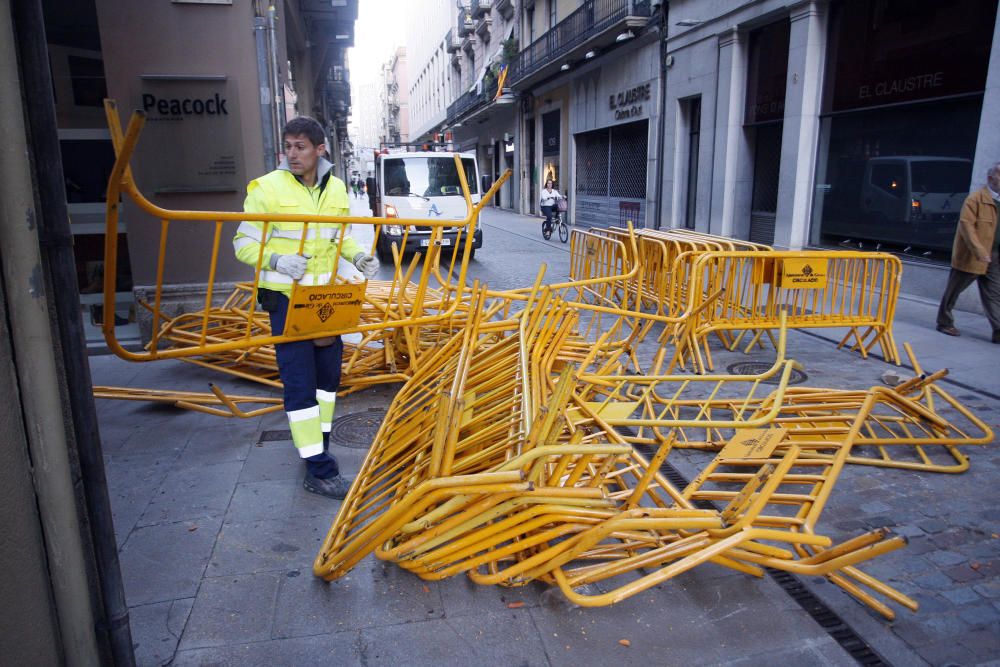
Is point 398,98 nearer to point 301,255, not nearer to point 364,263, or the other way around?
point 364,263

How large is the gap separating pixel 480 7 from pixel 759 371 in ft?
106

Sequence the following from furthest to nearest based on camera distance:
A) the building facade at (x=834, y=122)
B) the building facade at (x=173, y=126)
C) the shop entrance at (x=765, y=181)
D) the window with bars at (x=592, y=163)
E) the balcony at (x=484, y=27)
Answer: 1. the balcony at (x=484, y=27)
2. the window with bars at (x=592, y=163)
3. the shop entrance at (x=765, y=181)
4. the building facade at (x=834, y=122)
5. the building facade at (x=173, y=126)

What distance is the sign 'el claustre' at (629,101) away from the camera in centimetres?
1805

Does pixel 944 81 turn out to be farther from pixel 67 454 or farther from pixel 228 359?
pixel 67 454

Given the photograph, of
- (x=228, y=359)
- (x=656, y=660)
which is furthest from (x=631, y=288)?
(x=656, y=660)

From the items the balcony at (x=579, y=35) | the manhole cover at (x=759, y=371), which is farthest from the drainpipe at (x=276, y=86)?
the balcony at (x=579, y=35)

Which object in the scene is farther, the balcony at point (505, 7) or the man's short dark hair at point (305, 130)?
the balcony at point (505, 7)

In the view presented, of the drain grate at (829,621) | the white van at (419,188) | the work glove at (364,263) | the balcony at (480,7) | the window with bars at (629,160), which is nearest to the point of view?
the drain grate at (829,621)

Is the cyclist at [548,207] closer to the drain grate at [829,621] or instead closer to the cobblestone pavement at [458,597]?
the cobblestone pavement at [458,597]

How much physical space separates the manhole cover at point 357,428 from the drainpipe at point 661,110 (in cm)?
1389

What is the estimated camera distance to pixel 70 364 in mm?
1846

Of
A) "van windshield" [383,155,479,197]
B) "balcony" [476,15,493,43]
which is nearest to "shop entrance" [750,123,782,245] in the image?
"van windshield" [383,155,479,197]

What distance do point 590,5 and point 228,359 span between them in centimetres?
1792

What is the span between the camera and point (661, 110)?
676 inches
